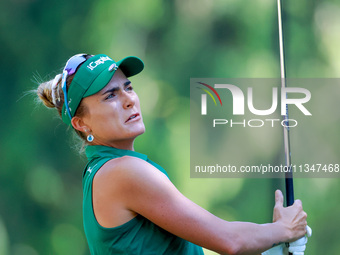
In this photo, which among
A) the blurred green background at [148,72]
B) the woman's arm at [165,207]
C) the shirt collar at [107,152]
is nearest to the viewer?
the woman's arm at [165,207]

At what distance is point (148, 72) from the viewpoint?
2.73 metres

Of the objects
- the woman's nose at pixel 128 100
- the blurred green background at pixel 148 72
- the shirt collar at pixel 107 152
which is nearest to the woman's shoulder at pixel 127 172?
the shirt collar at pixel 107 152

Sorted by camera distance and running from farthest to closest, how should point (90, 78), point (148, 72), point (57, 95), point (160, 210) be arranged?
point (148, 72) < point (57, 95) < point (90, 78) < point (160, 210)

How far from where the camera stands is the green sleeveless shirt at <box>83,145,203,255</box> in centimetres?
149

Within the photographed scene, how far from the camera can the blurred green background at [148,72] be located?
263 cm

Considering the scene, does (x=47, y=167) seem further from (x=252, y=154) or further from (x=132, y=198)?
(x=132, y=198)

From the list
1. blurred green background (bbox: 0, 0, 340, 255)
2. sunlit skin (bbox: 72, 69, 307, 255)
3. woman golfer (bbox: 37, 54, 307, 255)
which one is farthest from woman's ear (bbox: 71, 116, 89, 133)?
blurred green background (bbox: 0, 0, 340, 255)

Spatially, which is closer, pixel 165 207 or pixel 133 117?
pixel 165 207

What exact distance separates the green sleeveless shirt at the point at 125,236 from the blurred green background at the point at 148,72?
1030mm

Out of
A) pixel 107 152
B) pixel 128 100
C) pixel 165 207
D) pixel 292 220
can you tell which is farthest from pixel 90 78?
pixel 292 220

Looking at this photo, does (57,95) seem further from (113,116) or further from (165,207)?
(165,207)

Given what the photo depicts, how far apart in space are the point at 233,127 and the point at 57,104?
3.79 feet

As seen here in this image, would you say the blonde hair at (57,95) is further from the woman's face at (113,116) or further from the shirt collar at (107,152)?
the shirt collar at (107,152)

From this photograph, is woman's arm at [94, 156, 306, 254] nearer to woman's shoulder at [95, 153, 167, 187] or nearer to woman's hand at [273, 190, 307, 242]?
woman's shoulder at [95, 153, 167, 187]
